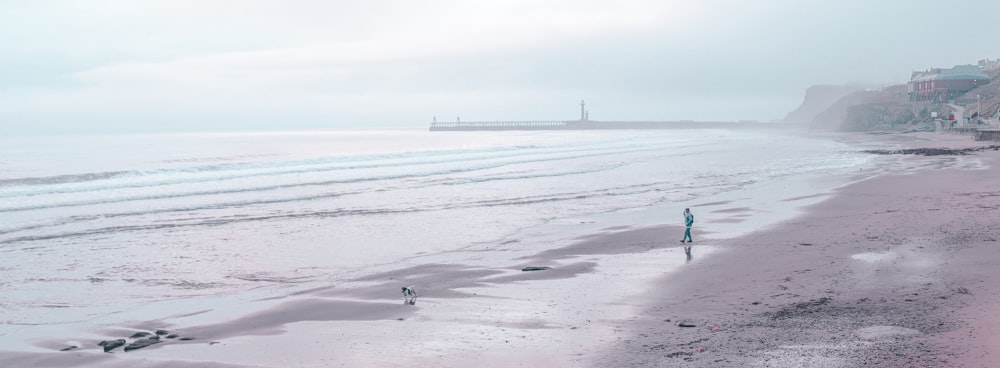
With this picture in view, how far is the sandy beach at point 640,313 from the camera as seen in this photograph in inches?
316

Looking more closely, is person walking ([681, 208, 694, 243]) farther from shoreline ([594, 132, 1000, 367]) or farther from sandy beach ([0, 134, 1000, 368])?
shoreline ([594, 132, 1000, 367])

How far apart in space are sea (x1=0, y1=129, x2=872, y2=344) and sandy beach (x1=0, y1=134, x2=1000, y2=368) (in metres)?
1.74

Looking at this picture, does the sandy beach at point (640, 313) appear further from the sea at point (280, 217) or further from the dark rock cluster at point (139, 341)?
the sea at point (280, 217)

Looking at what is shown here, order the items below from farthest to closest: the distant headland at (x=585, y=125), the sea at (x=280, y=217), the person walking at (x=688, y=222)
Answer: the distant headland at (x=585, y=125)
the person walking at (x=688, y=222)
the sea at (x=280, y=217)

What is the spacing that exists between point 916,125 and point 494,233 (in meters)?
79.4

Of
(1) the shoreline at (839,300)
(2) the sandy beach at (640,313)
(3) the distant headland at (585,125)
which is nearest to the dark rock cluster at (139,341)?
(2) the sandy beach at (640,313)

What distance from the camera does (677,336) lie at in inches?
340

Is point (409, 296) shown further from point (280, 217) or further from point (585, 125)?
point (585, 125)

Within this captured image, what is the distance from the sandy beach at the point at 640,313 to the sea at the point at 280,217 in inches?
68.4

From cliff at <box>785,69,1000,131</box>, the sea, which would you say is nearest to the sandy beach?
the sea

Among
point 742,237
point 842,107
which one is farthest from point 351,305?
point 842,107

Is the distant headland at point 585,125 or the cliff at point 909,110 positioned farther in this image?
the distant headland at point 585,125

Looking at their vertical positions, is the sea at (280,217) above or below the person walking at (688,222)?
below

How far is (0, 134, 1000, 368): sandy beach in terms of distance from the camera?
26.3 feet
